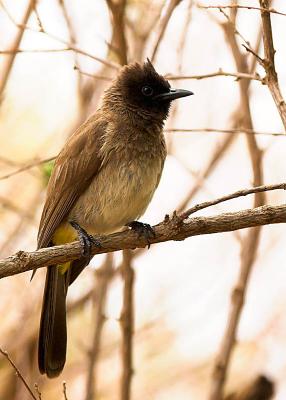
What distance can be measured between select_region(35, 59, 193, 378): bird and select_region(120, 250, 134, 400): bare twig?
0.24 m

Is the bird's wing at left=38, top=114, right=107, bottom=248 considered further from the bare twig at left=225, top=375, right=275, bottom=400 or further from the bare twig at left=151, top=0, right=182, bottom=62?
the bare twig at left=225, top=375, right=275, bottom=400

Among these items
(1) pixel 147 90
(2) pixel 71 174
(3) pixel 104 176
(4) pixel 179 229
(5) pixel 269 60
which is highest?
(1) pixel 147 90

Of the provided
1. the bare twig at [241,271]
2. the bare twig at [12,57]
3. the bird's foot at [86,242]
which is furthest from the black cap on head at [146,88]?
the bird's foot at [86,242]

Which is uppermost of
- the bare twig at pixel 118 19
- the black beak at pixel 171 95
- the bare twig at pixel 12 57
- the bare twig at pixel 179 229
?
the bare twig at pixel 12 57

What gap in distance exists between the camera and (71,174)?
411 centimetres

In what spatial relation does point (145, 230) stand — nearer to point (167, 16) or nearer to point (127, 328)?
point (127, 328)

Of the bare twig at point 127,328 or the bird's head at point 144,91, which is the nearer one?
the bare twig at point 127,328

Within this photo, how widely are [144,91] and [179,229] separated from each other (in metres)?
1.55

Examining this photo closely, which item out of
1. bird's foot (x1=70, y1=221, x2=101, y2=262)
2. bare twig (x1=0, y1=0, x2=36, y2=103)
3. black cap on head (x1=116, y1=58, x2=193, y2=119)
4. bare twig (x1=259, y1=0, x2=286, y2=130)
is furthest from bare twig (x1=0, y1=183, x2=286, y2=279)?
bare twig (x1=0, y1=0, x2=36, y2=103)

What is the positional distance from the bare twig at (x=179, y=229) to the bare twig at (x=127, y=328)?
2.66ft

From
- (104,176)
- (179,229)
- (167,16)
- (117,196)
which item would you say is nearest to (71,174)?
(104,176)

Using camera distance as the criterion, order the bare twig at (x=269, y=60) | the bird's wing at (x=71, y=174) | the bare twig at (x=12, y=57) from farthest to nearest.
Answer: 1. the bare twig at (x=12, y=57)
2. the bird's wing at (x=71, y=174)
3. the bare twig at (x=269, y=60)

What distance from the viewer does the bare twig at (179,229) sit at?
9.64 feet

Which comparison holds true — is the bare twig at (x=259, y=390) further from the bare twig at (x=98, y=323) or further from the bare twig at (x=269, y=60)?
the bare twig at (x=269, y=60)
